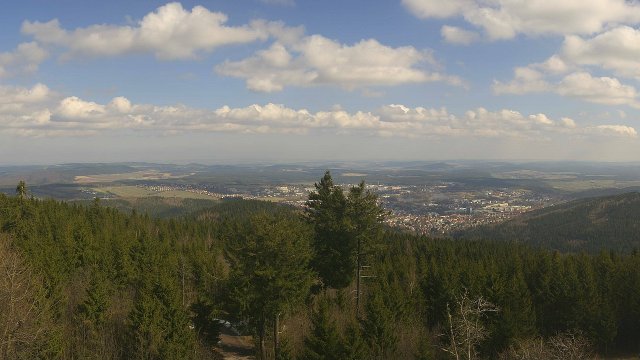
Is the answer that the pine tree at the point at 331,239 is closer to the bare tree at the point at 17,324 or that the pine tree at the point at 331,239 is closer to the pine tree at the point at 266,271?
the pine tree at the point at 266,271

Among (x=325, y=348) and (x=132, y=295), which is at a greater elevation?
(x=325, y=348)

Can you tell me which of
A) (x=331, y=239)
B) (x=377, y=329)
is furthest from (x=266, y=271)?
(x=331, y=239)

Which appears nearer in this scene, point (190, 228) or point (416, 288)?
point (416, 288)

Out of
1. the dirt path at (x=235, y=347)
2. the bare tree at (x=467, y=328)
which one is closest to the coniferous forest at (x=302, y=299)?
the bare tree at (x=467, y=328)

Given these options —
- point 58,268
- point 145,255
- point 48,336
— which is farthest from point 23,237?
point 48,336

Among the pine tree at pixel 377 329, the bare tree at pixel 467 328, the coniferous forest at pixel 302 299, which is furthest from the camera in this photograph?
the pine tree at pixel 377 329

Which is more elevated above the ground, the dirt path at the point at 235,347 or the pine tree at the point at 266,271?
the pine tree at the point at 266,271

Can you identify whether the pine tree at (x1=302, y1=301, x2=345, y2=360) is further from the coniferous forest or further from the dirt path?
the dirt path

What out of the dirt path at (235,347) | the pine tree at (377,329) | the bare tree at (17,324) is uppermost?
the bare tree at (17,324)

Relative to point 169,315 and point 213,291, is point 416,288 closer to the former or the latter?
point 213,291
